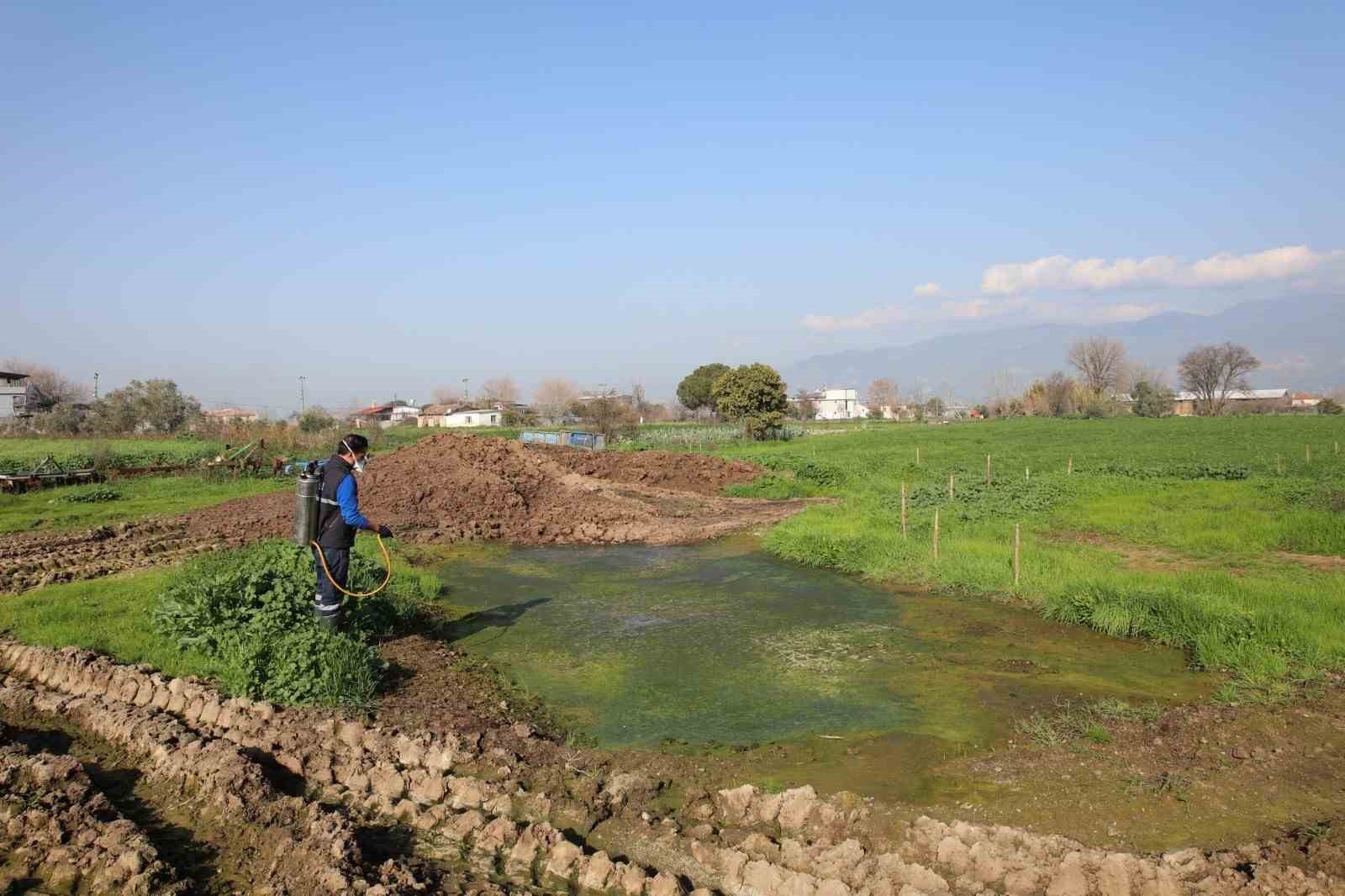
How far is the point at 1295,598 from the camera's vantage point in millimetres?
9352

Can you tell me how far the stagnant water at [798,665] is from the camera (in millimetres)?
6566

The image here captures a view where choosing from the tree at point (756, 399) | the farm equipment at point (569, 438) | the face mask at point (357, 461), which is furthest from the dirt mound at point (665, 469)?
the face mask at point (357, 461)

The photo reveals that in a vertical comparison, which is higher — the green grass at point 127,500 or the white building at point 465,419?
the white building at point 465,419

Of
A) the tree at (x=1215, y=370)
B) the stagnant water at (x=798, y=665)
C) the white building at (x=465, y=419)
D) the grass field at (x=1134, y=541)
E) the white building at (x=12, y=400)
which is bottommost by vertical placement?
the stagnant water at (x=798, y=665)

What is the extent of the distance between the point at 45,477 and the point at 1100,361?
332 ft

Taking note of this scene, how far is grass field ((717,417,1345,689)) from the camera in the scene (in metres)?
8.72

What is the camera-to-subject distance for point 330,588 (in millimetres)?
7488

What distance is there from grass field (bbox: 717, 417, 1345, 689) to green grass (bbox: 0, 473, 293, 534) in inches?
559

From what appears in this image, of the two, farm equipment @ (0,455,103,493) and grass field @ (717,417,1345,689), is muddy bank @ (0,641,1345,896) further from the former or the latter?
farm equipment @ (0,455,103,493)

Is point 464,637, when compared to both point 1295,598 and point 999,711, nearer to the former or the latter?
point 999,711

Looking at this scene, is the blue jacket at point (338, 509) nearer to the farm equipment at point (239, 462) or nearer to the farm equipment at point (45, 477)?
the farm equipment at point (45, 477)

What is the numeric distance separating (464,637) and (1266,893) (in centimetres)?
744

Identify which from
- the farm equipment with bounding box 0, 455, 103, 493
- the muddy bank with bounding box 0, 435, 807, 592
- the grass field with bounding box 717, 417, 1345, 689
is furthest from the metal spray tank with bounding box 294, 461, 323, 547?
the farm equipment with bounding box 0, 455, 103, 493

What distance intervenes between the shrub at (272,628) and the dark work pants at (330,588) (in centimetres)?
13
